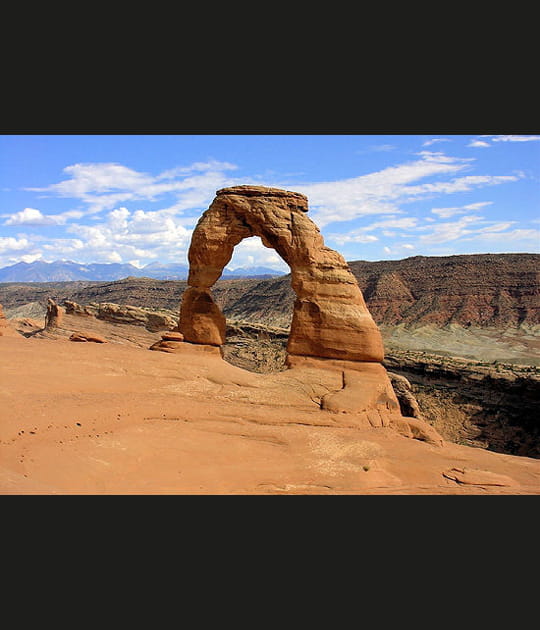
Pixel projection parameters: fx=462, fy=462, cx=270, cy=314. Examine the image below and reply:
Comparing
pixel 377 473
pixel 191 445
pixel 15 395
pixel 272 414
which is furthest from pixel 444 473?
pixel 15 395

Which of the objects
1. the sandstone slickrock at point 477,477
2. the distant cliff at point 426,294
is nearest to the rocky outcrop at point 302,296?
the sandstone slickrock at point 477,477

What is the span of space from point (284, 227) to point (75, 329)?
22512 millimetres

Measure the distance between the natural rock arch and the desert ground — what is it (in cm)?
187

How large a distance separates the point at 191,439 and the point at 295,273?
7875mm

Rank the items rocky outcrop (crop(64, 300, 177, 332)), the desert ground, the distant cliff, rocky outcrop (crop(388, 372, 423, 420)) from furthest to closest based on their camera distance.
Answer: the distant cliff < rocky outcrop (crop(64, 300, 177, 332)) < rocky outcrop (crop(388, 372, 423, 420)) < the desert ground

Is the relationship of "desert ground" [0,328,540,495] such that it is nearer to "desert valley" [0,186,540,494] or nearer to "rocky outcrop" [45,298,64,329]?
"desert valley" [0,186,540,494]

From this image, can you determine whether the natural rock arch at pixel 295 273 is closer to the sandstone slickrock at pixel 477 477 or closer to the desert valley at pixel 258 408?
the desert valley at pixel 258 408

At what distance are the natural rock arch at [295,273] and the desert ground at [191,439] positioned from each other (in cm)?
187

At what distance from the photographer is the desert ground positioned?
7590 millimetres

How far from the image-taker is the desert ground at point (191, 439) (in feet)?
24.9

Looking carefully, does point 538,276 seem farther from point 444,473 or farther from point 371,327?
point 444,473

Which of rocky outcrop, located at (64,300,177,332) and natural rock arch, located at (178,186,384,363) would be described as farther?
rocky outcrop, located at (64,300,177,332)

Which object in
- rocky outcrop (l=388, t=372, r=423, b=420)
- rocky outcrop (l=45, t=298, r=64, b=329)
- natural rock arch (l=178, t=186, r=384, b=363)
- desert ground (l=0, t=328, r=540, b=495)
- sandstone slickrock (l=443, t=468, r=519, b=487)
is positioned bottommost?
A: rocky outcrop (l=388, t=372, r=423, b=420)

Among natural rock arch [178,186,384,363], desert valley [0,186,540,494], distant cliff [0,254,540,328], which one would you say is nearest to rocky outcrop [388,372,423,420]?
desert valley [0,186,540,494]
